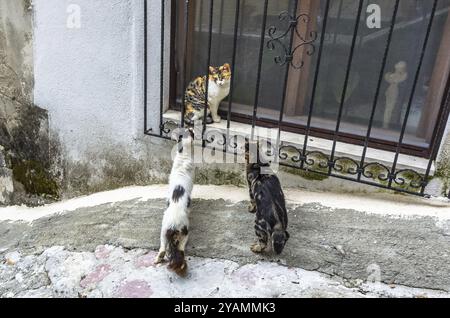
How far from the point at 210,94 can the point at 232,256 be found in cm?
122

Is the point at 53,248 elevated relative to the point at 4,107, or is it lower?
lower

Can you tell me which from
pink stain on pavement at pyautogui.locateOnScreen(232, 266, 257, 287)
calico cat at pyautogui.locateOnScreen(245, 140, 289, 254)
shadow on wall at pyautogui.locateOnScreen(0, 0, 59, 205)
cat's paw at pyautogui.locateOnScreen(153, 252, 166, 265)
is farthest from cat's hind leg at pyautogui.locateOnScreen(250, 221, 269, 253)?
shadow on wall at pyautogui.locateOnScreen(0, 0, 59, 205)

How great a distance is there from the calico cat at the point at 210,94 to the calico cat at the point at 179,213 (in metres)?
0.48

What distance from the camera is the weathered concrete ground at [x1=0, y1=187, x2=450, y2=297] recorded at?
6.85ft

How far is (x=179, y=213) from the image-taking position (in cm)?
217

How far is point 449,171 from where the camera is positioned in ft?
8.48

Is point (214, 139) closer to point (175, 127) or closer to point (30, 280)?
point (175, 127)

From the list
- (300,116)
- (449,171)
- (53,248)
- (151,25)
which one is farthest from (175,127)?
(449,171)

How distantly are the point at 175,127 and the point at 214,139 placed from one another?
0.33 m

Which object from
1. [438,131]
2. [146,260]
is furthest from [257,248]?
[438,131]

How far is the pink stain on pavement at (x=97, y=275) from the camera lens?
7.04ft

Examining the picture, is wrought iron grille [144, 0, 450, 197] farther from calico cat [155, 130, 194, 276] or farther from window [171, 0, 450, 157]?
calico cat [155, 130, 194, 276]

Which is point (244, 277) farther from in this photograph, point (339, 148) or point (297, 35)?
point (297, 35)
